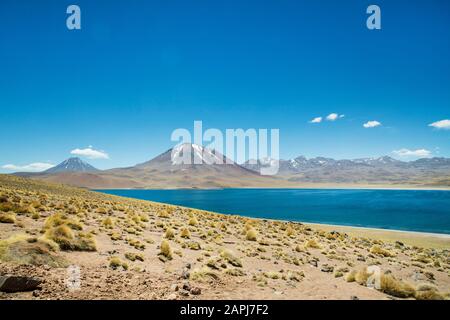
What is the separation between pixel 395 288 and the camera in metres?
10.5

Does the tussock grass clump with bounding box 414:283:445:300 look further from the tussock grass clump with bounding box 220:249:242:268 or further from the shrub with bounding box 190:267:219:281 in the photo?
the shrub with bounding box 190:267:219:281

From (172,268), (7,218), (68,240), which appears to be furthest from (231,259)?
(7,218)

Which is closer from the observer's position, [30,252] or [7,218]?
[30,252]

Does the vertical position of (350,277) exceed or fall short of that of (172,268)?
it falls short

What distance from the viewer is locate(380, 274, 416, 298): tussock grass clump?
10373mm

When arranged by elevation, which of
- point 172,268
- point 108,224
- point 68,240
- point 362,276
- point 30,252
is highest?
point 30,252

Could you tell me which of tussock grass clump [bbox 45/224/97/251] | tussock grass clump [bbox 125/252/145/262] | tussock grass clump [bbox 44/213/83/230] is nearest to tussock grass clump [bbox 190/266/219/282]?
tussock grass clump [bbox 125/252/145/262]

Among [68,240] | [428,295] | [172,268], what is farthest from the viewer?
[172,268]

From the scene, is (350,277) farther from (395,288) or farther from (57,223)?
(57,223)

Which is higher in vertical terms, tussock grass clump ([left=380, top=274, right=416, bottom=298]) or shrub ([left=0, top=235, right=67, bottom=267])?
shrub ([left=0, top=235, right=67, bottom=267])

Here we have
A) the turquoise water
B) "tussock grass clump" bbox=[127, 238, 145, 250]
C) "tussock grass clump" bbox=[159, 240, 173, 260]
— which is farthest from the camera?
the turquoise water

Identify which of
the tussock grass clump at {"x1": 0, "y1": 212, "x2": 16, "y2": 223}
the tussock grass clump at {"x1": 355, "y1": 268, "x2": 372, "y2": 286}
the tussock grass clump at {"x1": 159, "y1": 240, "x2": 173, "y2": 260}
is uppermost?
the tussock grass clump at {"x1": 0, "y1": 212, "x2": 16, "y2": 223}
